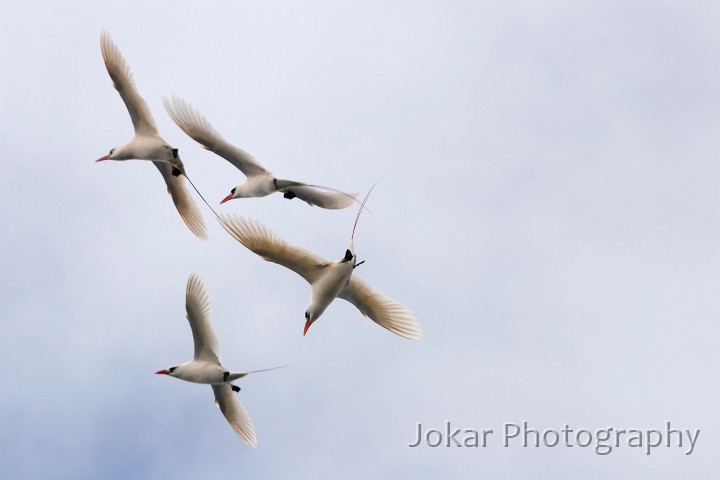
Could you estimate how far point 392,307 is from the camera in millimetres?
17984

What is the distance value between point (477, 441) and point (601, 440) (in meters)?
2.17

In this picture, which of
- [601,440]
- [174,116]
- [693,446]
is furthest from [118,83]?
[693,446]

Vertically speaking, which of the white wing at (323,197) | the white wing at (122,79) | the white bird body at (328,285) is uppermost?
the white wing at (122,79)

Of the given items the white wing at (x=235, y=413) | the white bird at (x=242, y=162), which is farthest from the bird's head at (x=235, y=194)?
the white wing at (x=235, y=413)

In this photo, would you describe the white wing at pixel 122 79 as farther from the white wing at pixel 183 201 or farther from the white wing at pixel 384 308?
the white wing at pixel 384 308

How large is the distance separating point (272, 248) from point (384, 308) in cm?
224

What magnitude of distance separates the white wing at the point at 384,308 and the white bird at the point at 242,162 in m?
1.86

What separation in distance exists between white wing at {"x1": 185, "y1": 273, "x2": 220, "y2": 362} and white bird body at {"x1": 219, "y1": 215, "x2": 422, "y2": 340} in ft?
6.86

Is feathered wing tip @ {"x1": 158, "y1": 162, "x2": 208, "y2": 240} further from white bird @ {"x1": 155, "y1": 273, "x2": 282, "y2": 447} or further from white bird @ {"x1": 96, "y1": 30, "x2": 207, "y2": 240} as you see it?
white bird @ {"x1": 155, "y1": 273, "x2": 282, "y2": 447}

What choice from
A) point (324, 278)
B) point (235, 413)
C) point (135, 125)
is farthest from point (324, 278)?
point (135, 125)

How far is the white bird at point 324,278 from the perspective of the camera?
17312mm

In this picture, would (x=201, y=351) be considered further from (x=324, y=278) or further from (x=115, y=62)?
(x=115, y=62)

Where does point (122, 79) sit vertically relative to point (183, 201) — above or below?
above

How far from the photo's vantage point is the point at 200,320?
19.2 m
